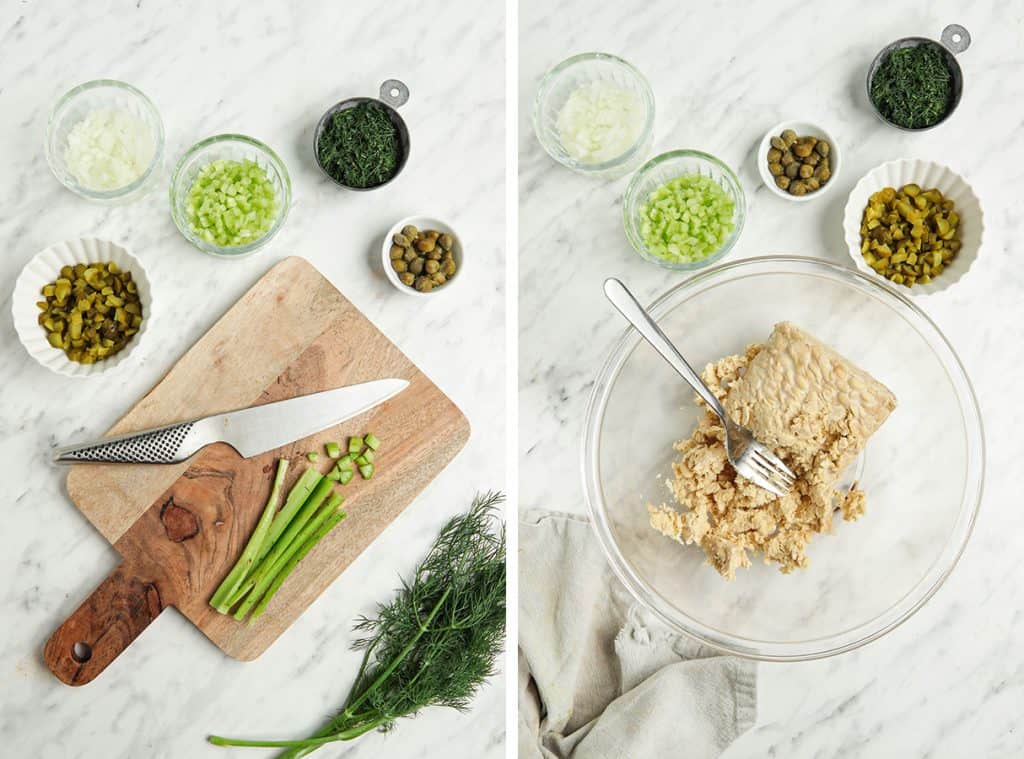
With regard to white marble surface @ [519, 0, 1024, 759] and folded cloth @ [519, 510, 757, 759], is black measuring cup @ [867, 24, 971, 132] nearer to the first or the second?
white marble surface @ [519, 0, 1024, 759]

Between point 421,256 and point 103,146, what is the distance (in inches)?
24.8

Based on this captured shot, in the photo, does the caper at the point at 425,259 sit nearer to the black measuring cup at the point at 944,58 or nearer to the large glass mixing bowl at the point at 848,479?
the large glass mixing bowl at the point at 848,479

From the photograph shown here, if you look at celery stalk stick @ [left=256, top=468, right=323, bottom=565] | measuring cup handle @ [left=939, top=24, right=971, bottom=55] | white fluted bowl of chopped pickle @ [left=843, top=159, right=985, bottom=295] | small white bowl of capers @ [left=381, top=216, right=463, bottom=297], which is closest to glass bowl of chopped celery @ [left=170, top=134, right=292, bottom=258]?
small white bowl of capers @ [left=381, top=216, right=463, bottom=297]

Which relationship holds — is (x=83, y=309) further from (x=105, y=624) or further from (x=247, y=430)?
(x=105, y=624)

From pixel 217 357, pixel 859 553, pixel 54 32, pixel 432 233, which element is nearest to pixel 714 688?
pixel 859 553

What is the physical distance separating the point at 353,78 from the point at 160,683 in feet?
4.03

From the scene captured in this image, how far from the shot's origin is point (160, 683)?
1.72 metres

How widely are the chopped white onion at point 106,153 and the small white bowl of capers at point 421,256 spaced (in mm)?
489

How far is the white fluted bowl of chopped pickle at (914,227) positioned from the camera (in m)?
1.69

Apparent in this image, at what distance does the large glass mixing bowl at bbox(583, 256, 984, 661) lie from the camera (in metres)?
1.72

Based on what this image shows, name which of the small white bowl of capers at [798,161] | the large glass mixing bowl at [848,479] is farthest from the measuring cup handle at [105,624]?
the small white bowl of capers at [798,161]

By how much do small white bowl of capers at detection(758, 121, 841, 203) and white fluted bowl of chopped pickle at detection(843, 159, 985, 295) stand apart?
7cm

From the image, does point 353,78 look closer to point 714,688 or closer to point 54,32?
point 54,32

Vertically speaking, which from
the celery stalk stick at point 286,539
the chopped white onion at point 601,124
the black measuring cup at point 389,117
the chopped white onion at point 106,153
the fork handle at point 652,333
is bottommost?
the fork handle at point 652,333
